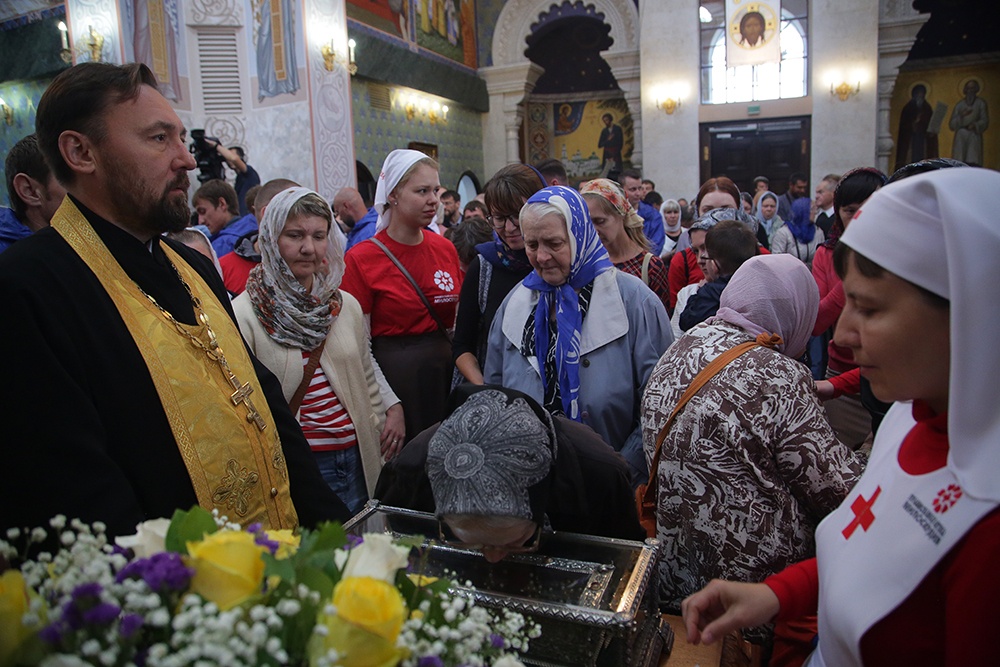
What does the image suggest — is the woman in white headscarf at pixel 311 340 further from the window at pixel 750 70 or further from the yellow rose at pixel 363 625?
the window at pixel 750 70

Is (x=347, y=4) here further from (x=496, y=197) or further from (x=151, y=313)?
(x=151, y=313)

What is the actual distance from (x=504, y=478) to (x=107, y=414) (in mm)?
832

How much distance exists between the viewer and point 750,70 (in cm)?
1445

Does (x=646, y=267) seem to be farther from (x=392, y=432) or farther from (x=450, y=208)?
(x=450, y=208)

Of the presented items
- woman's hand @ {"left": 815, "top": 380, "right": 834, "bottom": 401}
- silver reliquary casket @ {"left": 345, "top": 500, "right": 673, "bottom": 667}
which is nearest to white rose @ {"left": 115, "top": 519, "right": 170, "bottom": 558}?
silver reliquary casket @ {"left": 345, "top": 500, "right": 673, "bottom": 667}

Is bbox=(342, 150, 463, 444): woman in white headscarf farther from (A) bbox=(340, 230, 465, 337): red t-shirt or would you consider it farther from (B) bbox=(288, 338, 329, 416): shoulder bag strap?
(B) bbox=(288, 338, 329, 416): shoulder bag strap

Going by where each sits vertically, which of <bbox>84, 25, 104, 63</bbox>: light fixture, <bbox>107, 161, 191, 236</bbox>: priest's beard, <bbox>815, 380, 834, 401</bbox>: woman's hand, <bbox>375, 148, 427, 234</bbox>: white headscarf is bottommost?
<bbox>815, 380, 834, 401</bbox>: woman's hand

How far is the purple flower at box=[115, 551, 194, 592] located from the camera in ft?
2.35

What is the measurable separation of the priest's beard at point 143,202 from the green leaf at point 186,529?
3.06 ft

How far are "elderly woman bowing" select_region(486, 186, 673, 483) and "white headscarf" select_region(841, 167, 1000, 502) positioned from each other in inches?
56.5

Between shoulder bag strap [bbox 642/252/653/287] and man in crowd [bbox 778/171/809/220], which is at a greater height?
man in crowd [bbox 778/171/809/220]

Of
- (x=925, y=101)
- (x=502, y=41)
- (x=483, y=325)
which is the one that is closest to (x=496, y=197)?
(x=483, y=325)

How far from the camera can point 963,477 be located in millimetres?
998

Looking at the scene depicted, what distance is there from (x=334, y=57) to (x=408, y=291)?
7.91m
